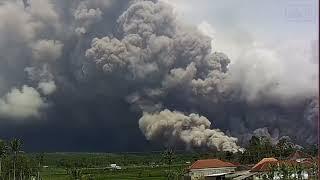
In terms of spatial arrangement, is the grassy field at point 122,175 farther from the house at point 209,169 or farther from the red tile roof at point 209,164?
the red tile roof at point 209,164

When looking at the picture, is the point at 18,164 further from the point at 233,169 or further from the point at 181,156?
the point at 181,156

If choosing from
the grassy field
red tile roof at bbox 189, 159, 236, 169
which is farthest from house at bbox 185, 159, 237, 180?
the grassy field

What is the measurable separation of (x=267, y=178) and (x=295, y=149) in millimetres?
36745

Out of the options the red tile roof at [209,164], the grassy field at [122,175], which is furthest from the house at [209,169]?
the grassy field at [122,175]

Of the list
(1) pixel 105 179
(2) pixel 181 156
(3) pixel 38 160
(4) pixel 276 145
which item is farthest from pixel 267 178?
(2) pixel 181 156

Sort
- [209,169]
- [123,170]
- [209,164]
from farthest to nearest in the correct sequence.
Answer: [123,170] < [209,164] < [209,169]

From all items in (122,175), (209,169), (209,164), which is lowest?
(122,175)

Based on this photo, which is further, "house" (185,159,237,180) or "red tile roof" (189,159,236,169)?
"red tile roof" (189,159,236,169)

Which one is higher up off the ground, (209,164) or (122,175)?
(209,164)

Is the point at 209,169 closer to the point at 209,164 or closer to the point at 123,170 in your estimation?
the point at 209,164

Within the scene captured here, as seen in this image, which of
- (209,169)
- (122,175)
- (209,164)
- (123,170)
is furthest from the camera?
(123,170)

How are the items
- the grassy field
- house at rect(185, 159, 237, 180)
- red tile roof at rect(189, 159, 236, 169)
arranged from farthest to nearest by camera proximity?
the grassy field → red tile roof at rect(189, 159, 236, 169) → house at rect(185, 159, 237, 180)

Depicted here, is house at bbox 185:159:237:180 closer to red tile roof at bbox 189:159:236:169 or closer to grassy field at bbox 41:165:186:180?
red tile roof at bbox 189:159:236:169

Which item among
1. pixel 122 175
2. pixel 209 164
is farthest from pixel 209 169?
pixel 122 175
